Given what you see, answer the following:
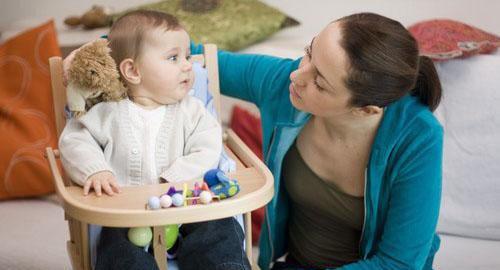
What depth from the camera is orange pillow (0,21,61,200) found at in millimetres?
2305

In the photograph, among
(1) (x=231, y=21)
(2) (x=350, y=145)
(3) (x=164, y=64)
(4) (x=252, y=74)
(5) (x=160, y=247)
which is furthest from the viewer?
(1) (x=231, y=21)

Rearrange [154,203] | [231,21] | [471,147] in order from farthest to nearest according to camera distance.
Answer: [231,21] < [471,147] < [154,203]

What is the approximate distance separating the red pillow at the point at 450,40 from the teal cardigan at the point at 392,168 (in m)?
0.64

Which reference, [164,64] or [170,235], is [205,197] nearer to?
[170,235]

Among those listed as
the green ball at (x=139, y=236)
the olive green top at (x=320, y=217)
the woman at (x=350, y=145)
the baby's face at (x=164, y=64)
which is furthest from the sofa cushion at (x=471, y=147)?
the green ball at (x=139, y=236)

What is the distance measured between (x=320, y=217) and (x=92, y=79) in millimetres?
633

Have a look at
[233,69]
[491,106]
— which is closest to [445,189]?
[491,106]

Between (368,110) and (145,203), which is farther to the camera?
(368,110)

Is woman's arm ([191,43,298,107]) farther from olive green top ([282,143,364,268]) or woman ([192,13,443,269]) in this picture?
olive green top ([282,143,364,268])

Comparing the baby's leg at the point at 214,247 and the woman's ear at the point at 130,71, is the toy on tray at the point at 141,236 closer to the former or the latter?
the baby's leg at the point at 214,247

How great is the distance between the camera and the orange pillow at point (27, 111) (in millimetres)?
2305

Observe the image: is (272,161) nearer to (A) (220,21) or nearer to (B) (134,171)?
(B) (134,171)

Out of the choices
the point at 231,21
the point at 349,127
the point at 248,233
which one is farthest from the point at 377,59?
the point at 231,21

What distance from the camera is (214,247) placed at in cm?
144
